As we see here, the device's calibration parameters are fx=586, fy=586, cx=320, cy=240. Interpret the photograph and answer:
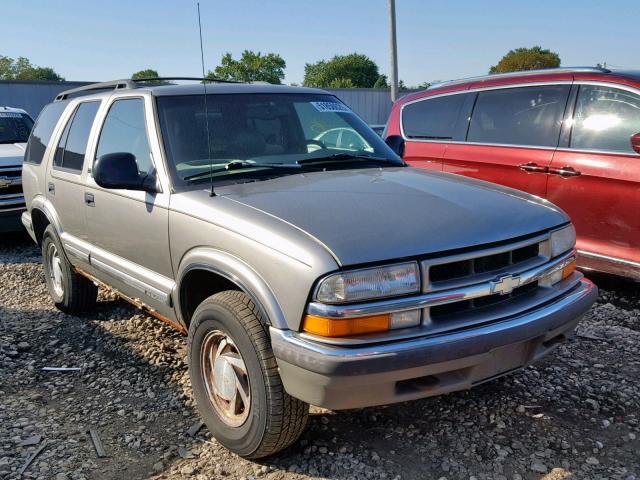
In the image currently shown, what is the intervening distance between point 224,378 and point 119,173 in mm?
1271

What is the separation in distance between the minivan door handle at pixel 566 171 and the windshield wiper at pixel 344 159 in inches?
75.2

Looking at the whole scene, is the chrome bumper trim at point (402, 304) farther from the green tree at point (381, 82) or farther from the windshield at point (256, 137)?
the green tree at point (381, 82)

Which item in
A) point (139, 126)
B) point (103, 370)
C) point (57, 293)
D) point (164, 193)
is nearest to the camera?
point (164, 193)

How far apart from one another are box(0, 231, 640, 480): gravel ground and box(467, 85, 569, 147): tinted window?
1794 mm

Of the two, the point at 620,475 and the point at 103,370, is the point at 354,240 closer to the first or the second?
the point at 620,475

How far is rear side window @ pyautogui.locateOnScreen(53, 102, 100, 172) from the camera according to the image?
4.42m

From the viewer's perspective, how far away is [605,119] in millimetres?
4844

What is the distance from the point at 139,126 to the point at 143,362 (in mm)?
1648

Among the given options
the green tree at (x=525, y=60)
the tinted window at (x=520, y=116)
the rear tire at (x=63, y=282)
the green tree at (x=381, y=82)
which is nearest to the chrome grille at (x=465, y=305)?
the tinted window at (x=520, y=116)

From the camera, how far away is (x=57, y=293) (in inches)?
212

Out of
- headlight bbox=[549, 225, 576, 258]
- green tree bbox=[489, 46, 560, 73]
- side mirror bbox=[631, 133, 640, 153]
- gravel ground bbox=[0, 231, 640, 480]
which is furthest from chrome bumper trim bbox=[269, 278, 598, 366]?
green tree bbox=[489, 46, 560, 73]

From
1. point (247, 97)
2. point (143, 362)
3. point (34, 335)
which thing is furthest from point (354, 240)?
point (34, 335)

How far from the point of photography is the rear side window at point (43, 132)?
5184 mm

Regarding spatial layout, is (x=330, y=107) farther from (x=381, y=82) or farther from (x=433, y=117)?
(x=381, y=82)
